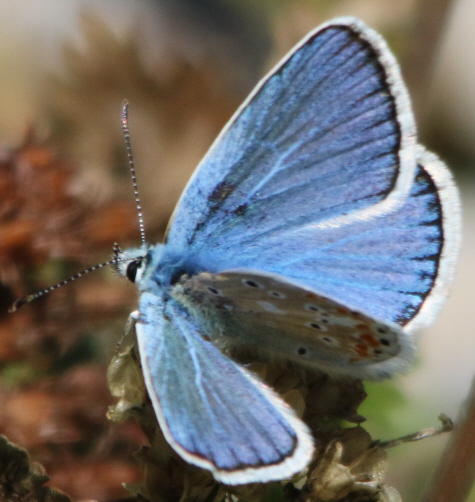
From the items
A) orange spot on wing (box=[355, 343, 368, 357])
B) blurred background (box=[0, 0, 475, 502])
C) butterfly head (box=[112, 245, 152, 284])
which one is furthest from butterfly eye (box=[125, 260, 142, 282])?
blurred background (box=[0, 0, 475, 502])

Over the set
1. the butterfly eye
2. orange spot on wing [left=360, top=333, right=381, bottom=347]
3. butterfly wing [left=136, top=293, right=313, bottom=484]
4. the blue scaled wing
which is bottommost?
butterfly wing [left=136, top=293, right=313, bottom=484]

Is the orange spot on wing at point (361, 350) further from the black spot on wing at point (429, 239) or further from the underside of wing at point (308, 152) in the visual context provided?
the underside of wing at point (308, 152)

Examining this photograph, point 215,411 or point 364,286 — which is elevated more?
point 364,286

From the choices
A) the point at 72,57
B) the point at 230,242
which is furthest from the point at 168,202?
the point at 230,242

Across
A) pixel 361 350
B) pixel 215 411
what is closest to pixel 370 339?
pixel 361 350

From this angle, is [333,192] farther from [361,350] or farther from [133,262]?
[133,262]

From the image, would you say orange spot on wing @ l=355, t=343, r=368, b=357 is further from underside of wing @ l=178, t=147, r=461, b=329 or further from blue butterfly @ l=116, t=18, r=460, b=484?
underside of wing @ l=178, t=147, r=461, b=329

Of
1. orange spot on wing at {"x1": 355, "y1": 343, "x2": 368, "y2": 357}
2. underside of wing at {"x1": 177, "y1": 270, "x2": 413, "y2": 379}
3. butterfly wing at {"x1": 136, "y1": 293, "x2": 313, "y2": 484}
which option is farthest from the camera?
orange spot on wing at {"x1": 355, "y1": 343, "x2": 368, "y2": 357}
